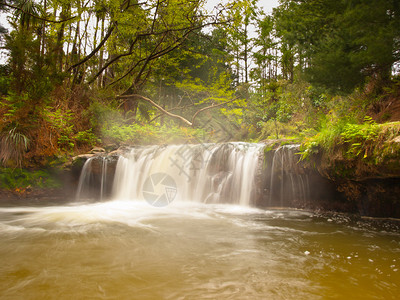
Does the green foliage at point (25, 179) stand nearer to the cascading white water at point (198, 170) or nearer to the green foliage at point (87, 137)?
the green foliage at point (87, 137)

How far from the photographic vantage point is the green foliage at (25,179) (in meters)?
8.69

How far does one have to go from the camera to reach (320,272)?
2.82m

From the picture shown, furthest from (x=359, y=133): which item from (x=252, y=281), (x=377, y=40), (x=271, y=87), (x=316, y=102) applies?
(x=271, y=87)

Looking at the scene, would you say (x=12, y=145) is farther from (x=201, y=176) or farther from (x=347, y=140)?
(x=347, y=140)

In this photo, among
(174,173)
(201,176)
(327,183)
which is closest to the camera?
(327,183)

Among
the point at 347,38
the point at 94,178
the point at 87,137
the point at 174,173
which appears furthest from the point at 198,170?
the point at 347,38

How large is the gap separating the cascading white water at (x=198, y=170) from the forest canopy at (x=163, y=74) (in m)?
1.77

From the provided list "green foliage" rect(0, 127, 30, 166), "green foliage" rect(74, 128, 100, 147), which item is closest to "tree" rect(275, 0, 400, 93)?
"green foliage" rect(74, 128, 100, 147)

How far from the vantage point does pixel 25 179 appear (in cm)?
904

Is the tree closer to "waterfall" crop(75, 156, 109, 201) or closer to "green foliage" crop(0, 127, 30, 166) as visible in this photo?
"waterfall" crop(75, 156, 109, 201)

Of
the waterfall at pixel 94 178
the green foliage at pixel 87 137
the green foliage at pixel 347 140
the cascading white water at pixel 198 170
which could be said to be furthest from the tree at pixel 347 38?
the green foliage at pixel 87 137

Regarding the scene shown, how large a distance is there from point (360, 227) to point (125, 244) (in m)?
4.58

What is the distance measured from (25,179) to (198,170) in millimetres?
6314

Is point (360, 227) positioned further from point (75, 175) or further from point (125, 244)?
point (75, 175)
